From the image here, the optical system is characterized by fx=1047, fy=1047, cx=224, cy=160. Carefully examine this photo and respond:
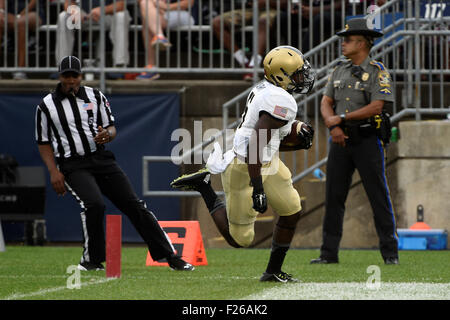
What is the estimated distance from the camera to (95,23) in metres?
12.8

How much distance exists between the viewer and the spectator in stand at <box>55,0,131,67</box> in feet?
41.2

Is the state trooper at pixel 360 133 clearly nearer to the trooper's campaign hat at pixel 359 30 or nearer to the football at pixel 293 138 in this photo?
the trooper's campaign hat at pixel 359 30

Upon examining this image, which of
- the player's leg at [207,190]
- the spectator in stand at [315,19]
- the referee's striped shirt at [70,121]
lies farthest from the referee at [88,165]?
the spectator in stand at [315,19]

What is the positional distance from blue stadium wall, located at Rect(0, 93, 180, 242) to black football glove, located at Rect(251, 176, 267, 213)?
5977 mm

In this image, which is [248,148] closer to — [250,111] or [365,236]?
[250,111]

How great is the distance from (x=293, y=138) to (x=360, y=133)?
2426 mm

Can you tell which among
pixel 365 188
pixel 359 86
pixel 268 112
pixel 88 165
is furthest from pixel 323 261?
pixel 268 112

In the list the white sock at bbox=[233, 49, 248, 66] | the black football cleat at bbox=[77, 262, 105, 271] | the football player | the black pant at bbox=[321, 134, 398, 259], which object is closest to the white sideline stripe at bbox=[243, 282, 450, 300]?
the football player

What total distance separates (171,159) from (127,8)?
2170 mm

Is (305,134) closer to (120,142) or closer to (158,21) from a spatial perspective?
(120,142)

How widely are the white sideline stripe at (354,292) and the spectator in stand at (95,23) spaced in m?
6.57

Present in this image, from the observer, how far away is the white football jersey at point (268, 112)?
21.0 feet

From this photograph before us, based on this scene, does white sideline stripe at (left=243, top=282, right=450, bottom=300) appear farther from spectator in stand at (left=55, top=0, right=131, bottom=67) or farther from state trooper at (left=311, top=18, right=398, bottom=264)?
spectator in stand at (left=55, top=0, right=131, bottom=67)
